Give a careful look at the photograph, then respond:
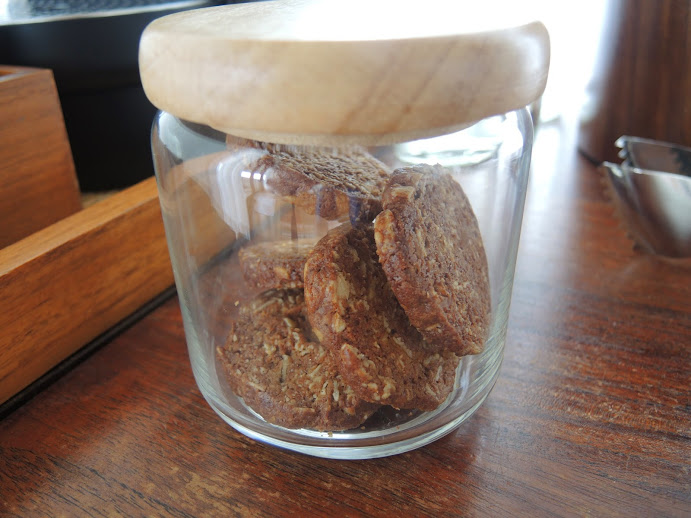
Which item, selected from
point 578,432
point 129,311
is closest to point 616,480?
point 578,432

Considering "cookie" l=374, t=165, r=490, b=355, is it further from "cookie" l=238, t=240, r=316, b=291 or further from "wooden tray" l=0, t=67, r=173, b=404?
"wooden tray" l=0, t=67, r=173, b=404

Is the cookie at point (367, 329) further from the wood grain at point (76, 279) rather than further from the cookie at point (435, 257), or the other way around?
the wood grain at point (76, 279)

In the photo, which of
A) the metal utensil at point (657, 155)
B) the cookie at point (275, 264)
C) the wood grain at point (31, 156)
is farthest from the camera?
the metal utensil at point (657, 155)

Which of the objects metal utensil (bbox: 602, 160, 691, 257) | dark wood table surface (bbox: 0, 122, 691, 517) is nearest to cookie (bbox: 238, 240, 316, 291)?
dark wood table surface (bbox: 0, 122, 691, 517)

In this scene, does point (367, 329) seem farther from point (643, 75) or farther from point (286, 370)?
point (643, 75)

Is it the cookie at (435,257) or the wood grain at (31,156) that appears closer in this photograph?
the cookie at (435,257)

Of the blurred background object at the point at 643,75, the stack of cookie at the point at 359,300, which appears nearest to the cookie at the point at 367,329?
the stack of cookie at the point at 359,300
